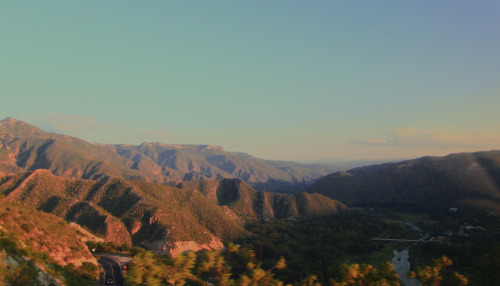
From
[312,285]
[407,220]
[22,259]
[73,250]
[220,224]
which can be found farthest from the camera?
[407,220]

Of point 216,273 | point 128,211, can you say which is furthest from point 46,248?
point 128,211

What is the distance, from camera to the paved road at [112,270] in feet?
169

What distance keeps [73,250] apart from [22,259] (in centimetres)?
2343

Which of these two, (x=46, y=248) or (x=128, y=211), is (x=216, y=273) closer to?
(x=46, y=248)

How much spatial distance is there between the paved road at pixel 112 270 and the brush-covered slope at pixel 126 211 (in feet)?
99.2

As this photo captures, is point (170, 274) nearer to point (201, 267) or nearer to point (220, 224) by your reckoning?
point (201, 267)

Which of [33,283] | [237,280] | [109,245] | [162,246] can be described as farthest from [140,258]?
[162,246]

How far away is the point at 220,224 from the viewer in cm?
13750

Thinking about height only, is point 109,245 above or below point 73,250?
below

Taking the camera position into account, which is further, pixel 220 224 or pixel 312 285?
pixel 220 224

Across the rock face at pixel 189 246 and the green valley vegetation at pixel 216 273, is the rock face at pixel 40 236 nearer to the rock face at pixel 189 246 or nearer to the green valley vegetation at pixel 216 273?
the green valley vegetation at pixel 216 273

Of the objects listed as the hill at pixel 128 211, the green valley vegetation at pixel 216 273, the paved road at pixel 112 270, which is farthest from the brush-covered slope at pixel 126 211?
the green valley vegetation at pixel 216 273

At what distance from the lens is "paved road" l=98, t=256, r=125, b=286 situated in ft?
169

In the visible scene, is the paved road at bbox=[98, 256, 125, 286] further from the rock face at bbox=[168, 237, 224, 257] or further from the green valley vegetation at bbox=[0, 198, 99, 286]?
the rock face at bbox=[168, 237, 224, 257]
